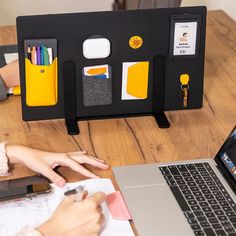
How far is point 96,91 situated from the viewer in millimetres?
1453

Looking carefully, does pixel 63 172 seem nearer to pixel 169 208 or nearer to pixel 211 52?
pixel 169 208

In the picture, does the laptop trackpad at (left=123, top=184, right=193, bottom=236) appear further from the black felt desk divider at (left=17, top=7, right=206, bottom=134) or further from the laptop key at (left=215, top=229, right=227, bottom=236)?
the black felt desk divider at (left=17, top=7, right=206, bottom=134)

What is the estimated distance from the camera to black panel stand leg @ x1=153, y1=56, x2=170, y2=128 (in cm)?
146

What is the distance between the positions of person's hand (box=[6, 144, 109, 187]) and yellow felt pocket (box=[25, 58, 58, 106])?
0.19 metres

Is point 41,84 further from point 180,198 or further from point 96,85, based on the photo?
point 180,198

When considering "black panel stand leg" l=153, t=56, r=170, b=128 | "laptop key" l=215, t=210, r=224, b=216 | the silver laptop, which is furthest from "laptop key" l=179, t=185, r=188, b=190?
"black panel stand leg" l=153, t=56, r=170, b=128

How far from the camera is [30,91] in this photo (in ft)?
4.69

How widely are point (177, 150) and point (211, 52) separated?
633 millimetres

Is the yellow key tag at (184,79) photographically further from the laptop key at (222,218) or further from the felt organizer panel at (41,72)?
the laptop key at (222,218)

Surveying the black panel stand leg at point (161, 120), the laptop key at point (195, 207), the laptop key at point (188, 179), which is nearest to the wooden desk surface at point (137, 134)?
the black panel stand leg at point (161, 120)

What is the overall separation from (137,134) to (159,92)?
0.15 m

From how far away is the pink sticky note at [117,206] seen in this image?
3.58ft

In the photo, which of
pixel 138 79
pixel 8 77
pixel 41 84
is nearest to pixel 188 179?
pixel 138 79

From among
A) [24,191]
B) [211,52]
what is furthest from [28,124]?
[211,52]
